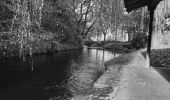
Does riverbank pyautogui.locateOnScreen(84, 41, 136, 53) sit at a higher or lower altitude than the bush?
lower

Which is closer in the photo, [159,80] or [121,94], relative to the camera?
[121,94]

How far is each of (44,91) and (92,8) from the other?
2778cm

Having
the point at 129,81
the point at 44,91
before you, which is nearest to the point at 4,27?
the point at 44,91

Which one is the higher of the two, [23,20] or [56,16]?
[56,16]

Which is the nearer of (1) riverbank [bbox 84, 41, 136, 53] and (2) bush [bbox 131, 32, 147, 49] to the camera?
(2) bush [bbox 131, 32, 147, 49]

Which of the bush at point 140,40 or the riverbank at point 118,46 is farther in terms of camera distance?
the riverbank at point 118,46

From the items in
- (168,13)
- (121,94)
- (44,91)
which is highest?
(168,13)

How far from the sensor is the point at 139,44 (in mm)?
26906

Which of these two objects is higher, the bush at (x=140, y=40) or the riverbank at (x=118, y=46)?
the bush at (x=140, y=40)

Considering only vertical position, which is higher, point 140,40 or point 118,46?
point 140,40

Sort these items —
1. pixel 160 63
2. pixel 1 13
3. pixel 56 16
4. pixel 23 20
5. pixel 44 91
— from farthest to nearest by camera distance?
pixel 56 16, pixel 160 63, pixel 1 13, pixel 44 91, pixel 23 20

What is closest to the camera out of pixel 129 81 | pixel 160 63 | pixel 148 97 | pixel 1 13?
pixel 148 97

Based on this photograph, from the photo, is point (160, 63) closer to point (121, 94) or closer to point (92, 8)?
point (121, 94)

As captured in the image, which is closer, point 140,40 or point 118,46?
point 140,40
